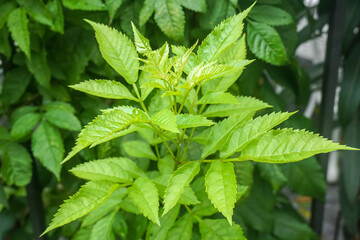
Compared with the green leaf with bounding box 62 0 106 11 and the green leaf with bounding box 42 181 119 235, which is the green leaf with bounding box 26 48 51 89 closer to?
the green leaf with bounding box 62 0 106 11

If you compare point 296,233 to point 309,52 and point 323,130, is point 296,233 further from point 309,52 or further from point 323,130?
point 309,52

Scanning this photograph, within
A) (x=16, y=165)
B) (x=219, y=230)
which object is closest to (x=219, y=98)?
(x=219, y=230)

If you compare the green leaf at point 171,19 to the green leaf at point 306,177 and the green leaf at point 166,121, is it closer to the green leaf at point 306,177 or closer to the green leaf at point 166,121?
the green leaf at point 166,121

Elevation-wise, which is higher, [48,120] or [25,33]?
[25,33]

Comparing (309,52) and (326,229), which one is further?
(326,229)

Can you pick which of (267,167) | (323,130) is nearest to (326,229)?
(323,130)

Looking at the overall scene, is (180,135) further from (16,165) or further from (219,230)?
(16,165)
